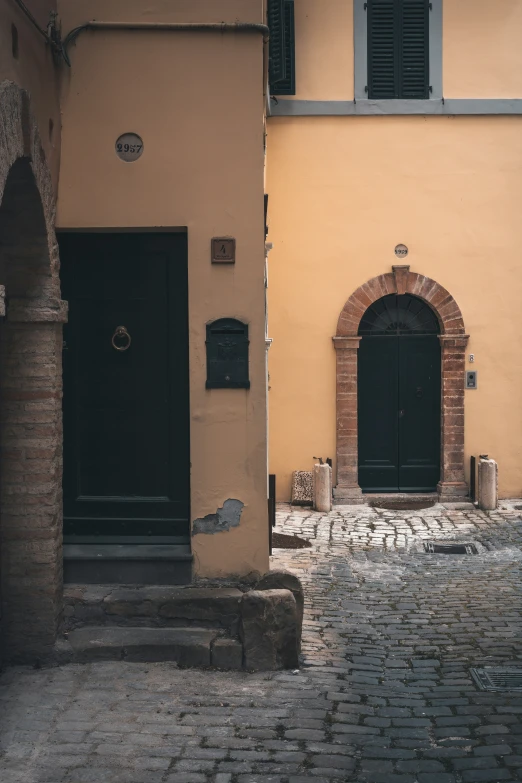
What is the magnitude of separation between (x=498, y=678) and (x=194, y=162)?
13.2ft

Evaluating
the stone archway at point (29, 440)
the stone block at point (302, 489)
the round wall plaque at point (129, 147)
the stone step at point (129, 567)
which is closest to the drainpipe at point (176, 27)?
the round wall plaque at point (129, 147)

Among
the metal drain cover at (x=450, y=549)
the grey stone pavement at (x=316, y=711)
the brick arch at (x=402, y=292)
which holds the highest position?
the brick arch at (x=402, y=292)

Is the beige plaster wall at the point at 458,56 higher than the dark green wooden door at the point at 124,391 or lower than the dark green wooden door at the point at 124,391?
higher

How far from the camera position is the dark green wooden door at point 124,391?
21.7 ft

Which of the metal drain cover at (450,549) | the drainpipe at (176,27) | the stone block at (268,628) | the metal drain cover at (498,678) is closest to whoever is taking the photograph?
the metal drain cover at (498,678)

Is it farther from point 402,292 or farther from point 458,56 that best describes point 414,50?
point 402,292

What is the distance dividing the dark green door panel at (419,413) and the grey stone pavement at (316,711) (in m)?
5.12

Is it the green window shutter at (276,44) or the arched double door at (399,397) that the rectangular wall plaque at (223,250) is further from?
the arched double door at (399,397)

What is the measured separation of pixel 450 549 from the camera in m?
10.0

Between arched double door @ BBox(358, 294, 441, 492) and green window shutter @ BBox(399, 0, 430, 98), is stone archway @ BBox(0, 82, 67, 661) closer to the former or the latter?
arched double door @ BBox(358, 294, 441, 492)

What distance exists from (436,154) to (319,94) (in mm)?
1848

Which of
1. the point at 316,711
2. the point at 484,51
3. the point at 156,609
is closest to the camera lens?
the point at 316,711

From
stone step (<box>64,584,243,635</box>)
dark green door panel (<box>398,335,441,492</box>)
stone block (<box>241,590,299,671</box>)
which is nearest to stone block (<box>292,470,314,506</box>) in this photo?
dark green door panel (<box>398,335,441,492</box>)

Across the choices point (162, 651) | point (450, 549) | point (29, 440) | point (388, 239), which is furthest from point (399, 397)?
point (29, 440)
